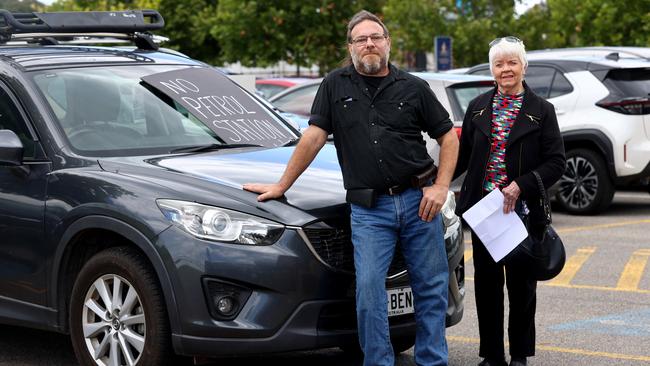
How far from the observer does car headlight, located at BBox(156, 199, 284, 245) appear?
5352mm

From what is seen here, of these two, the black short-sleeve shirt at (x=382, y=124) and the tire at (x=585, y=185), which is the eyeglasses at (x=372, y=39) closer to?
the black short-sleeve shirt at (x=382, y=124)

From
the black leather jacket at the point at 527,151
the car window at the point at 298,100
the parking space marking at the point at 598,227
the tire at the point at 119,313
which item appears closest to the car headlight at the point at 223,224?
the tire at the point at 119,313

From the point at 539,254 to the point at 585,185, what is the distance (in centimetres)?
744

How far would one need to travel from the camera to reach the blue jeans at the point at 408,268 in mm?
5441

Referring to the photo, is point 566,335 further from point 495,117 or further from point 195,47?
point 195,47

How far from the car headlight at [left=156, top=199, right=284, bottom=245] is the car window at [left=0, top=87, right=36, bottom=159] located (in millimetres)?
1118

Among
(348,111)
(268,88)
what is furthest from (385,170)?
(268,88)

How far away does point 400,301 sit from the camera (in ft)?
18.8

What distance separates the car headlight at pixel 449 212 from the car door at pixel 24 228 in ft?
6.31

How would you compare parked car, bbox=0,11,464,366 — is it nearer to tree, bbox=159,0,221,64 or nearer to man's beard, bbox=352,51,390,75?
man's beard, bbox=352,51,390,75

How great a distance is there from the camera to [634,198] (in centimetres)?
1483

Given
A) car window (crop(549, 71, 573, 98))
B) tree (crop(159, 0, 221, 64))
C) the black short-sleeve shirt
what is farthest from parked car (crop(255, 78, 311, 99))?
tree (crop(159, 0, 221, 64))

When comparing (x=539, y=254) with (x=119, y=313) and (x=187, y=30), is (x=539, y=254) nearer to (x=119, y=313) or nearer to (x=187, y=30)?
(x=119, y=313)

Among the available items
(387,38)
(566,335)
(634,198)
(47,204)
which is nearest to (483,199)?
(387,38)
